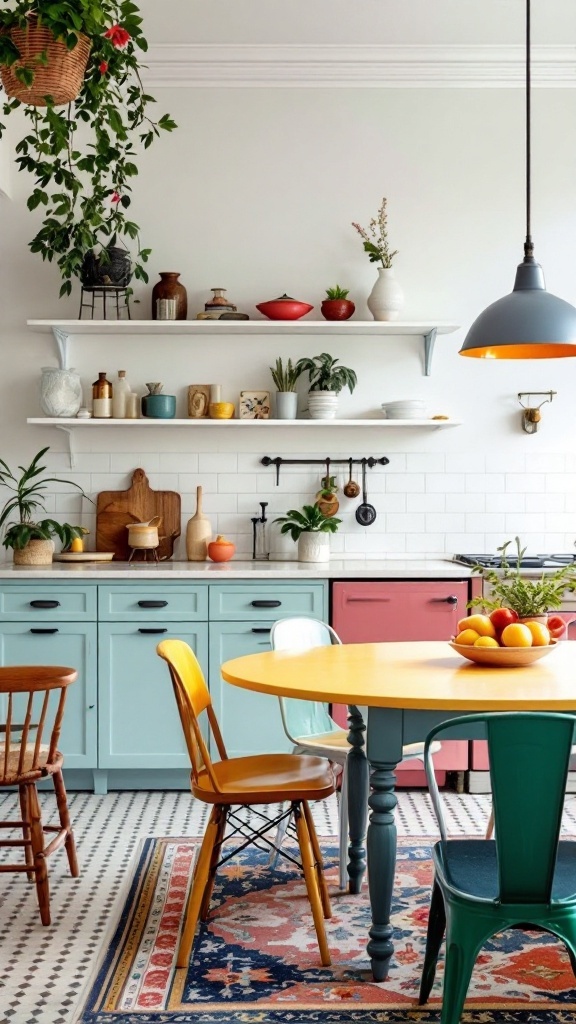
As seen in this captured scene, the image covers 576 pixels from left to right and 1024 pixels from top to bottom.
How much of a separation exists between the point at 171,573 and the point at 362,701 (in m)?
2.21

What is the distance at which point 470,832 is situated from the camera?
13.6 ft

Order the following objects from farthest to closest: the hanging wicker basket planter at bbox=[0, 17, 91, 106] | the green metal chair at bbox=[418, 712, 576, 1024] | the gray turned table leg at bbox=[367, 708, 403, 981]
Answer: the hanging wicker basket planter at bbox=[0, 17, 91, 106] → the gray turned table leg at bbox=[367, 708, 403, 981] → the green metal chair at bbox=[418, 712, 576, 1024]

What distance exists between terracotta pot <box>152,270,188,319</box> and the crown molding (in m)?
1.02

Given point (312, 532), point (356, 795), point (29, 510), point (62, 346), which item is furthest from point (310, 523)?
point (356, 795)

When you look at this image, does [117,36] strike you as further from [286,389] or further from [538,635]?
[286,389]

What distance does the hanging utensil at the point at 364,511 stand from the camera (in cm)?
546

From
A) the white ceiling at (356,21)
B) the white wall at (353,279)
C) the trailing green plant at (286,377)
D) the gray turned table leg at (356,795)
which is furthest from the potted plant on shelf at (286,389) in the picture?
the gray turned table leg at (356,795)

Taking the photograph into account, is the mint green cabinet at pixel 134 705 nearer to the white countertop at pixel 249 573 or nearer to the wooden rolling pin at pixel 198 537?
the white countertop at pixel 249 573

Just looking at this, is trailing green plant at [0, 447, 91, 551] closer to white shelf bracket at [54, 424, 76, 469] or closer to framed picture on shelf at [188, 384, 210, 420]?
white shelf bracket at [54, 424, 76, 469]

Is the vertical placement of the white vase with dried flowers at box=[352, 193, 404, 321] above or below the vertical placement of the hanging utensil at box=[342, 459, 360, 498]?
above

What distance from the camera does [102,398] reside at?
17.4 ft

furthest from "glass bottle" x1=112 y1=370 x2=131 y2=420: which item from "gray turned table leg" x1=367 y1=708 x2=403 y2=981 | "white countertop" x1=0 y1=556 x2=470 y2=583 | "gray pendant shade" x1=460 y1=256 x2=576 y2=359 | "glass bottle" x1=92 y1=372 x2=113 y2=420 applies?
"gray turned table leg" x1=367 y1=708 x2=403 y2=981

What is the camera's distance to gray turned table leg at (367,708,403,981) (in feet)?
9.07

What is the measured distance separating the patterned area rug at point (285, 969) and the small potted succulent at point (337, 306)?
280 cm
